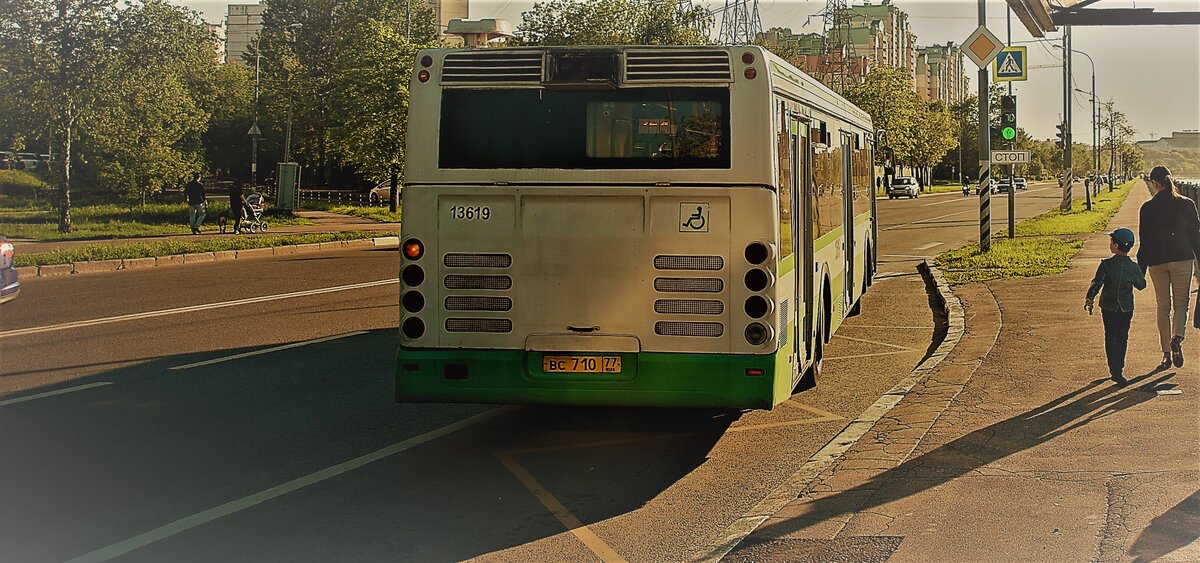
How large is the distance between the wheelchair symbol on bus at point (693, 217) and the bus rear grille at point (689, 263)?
17 centimetres

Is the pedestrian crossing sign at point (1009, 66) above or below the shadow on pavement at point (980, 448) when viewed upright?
above

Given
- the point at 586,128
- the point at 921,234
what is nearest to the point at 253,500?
the point at 586,128

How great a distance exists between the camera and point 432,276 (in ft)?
26.2

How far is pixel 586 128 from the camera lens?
314 inches

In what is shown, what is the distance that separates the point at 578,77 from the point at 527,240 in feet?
3.54

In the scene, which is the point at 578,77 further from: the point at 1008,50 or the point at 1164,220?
the point at 1008,50

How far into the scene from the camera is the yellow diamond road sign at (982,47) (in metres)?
24.6

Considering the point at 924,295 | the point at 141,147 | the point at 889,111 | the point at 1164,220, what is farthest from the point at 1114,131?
the point at 1164,220

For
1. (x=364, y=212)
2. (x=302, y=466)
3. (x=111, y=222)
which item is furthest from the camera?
(x=364, y=212)

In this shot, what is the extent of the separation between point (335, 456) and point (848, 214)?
7.45 metres

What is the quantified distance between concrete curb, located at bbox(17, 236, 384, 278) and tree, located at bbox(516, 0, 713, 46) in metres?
32.5

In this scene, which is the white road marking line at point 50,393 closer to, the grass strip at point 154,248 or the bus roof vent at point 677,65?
the bus roof vent at point 677,65

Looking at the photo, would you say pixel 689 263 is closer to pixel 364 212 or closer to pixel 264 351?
pixel 264 351

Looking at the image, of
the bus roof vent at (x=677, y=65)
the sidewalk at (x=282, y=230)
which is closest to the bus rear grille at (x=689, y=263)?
the bus roof vent at (x=677, y=65)
